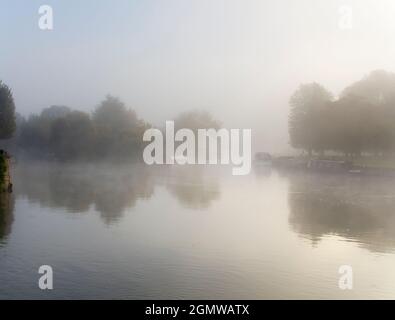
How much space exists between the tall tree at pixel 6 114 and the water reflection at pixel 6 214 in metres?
19.7

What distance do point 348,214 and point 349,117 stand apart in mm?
50227

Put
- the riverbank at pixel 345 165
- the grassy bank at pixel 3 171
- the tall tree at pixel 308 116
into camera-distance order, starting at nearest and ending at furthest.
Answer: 1. the grassy bank at pixel 3 171
2. the riverbank at pixel 345 165
3. the tall tree at pixel 308 116

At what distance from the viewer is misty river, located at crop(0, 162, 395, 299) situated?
710 inches

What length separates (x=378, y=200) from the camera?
45656mm

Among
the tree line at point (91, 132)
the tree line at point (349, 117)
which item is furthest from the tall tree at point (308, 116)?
the tree line at point (91, 132)

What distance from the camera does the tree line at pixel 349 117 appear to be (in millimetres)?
81875

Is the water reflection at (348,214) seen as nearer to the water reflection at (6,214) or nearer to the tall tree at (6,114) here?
the water reflection at (6,214)

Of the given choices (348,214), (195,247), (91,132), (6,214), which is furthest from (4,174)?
(91,132)

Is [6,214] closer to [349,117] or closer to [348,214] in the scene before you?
[348,214]

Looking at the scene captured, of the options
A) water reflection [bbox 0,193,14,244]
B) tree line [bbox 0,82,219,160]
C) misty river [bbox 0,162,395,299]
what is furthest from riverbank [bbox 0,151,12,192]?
tree line [bbox 0,82,219,160]

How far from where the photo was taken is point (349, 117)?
83.8 metres

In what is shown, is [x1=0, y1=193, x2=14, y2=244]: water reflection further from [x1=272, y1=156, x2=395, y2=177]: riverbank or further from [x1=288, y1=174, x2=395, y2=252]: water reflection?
[x1=272, y1=156, x2=395, y2=177]: riverbank

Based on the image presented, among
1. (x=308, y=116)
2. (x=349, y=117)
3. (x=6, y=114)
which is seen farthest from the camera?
(x=308, y=116)

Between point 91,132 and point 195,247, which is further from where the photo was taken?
point 91,132
